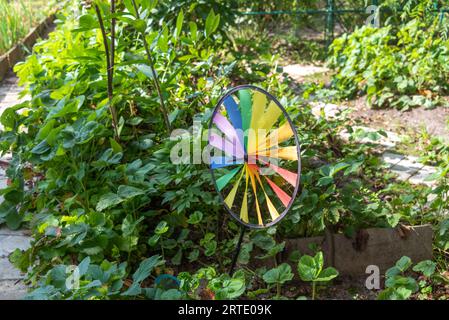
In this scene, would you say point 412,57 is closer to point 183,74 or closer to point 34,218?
point 183,74

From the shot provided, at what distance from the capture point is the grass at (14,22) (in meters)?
6.56

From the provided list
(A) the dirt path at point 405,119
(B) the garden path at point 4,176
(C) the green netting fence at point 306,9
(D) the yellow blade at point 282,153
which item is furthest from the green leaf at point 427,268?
(C) the green netting fence at point 306,9

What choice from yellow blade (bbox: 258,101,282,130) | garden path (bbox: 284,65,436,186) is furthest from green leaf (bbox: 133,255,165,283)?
garden path (bbox: 284,65,436,186)

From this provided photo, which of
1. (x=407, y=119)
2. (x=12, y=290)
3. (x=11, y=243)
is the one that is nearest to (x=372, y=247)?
(x=12, y=290)

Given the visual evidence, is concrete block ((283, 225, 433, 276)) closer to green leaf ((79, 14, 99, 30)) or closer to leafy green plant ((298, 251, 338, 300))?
leafy green plant ((298, 251, 338, 300))

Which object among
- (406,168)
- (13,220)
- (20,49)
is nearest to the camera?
(13,220)

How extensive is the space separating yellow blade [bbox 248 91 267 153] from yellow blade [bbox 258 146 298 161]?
0.04 m

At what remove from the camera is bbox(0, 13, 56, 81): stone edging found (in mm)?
6189

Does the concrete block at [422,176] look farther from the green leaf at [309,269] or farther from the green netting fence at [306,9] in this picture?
the green netting fence at [306,9]

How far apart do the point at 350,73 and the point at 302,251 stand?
9.08 feet

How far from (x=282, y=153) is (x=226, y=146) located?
0.70 feet

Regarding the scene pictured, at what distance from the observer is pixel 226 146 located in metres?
2.44

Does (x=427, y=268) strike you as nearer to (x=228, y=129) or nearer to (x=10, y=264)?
(x=228, y=129)
